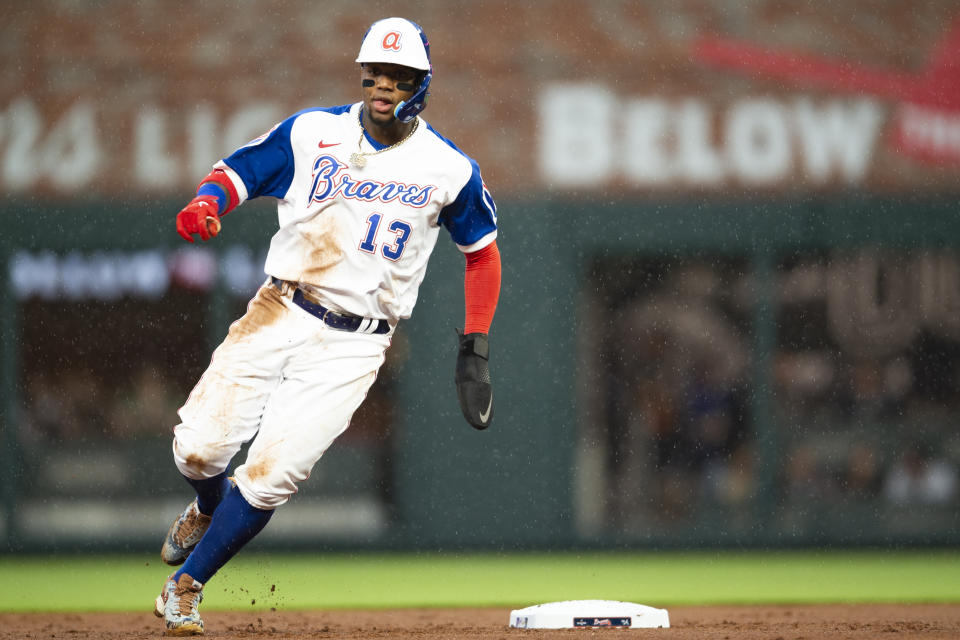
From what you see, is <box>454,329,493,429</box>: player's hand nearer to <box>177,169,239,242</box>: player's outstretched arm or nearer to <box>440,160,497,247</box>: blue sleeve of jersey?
<box>440,160,497,247</box>: blue sleeve of jersey

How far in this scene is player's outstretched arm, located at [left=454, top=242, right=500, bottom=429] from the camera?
5.12 m

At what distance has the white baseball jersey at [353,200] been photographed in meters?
4.88

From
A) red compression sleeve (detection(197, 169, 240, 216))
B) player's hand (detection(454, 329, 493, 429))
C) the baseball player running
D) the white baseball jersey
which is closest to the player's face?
the baseball player running

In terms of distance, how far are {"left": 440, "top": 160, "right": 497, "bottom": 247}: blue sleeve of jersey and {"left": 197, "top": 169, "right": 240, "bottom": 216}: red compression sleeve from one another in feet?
2.55

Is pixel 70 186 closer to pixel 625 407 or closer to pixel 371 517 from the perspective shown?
pixel 371 517

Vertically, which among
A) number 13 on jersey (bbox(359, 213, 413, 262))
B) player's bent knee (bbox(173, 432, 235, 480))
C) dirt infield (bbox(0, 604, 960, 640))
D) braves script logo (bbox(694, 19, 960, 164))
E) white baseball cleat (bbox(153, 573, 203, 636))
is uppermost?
braves script logo (bbox(694, 19, 960, 164))

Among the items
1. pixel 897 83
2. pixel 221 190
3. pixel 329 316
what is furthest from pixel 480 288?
pixel 897 83

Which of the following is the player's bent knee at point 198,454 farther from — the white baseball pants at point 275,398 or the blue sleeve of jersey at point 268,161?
the blue sleeve of jersey at point 268,161

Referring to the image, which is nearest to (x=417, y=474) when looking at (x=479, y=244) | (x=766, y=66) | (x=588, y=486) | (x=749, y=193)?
(x=588, y=486)

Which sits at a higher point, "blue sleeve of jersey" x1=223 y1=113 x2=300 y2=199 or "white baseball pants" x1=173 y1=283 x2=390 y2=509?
"blue sleeve of jersey" x1=223 y1=113 x2=300 y2=199

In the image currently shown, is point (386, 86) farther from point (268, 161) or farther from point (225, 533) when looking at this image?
point (225, 533)

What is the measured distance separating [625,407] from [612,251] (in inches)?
55.3

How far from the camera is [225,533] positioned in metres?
4.82

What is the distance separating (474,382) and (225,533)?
107 cm
